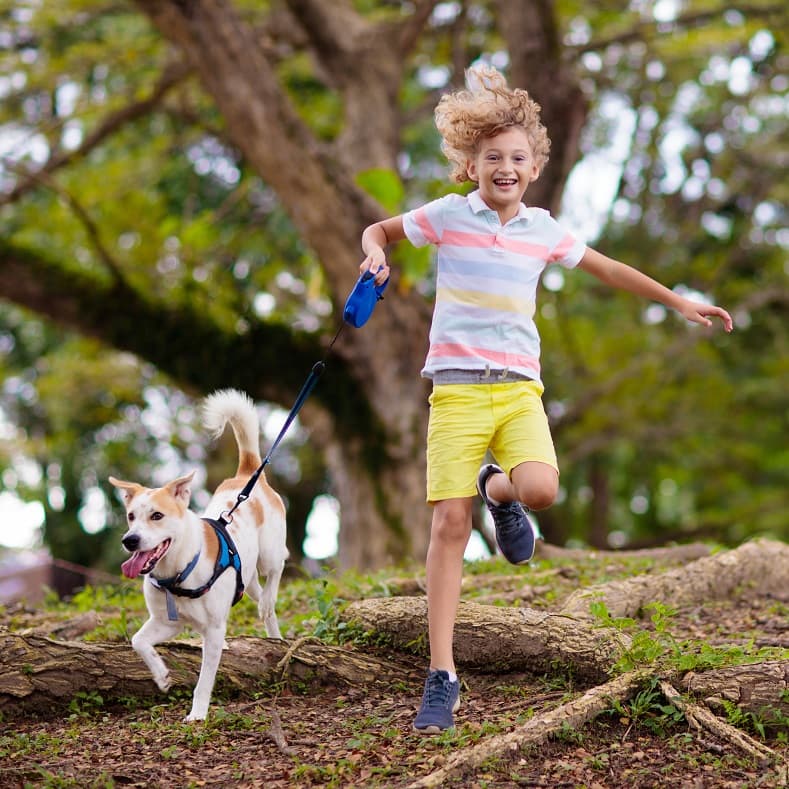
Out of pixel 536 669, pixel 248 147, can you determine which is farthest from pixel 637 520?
pixel 536 669

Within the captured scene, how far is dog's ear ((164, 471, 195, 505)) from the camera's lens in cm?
420

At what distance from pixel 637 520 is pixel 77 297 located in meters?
17.7

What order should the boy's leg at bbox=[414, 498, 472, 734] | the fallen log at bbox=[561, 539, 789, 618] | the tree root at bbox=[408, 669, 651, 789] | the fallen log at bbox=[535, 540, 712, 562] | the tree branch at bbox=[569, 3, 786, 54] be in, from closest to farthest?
the tree root at bbox=[408, 669, 651, 789]
the boy's leg at bbox=[414, 498, 472, 734]
the fallen log at bbox=[561, 539, 789, 618]
the fallen log at bbox=[535, 540, 712, 562]
the tree branch at bbox=[569, 3, 786, 54]

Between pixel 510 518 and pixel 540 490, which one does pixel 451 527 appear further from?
pixel 510 518

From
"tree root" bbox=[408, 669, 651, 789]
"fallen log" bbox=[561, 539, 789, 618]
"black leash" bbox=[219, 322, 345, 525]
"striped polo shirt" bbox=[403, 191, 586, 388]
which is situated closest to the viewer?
"tree root" bbox=[408, 669, 651, 789]

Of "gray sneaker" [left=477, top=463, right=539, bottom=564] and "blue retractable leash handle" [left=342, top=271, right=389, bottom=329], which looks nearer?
"blue retractable leash handle" [left=342, top=271, right=389, bottom=329]

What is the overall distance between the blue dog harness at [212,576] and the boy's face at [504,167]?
172 centimetres

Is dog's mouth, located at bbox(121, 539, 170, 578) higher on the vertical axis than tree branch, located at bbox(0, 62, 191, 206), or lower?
lower

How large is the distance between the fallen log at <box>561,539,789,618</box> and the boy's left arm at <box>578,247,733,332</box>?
1613mm

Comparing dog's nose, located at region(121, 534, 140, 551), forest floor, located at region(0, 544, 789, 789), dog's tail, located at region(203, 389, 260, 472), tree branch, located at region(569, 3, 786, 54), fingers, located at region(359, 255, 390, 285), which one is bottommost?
forest floor, located at region(0, 544, 789, 789)

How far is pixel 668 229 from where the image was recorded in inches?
677

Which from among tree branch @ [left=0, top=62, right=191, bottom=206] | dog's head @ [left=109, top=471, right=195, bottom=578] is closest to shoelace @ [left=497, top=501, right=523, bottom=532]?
dog's head @ [left=109, top=471, right=195, bottom=578]

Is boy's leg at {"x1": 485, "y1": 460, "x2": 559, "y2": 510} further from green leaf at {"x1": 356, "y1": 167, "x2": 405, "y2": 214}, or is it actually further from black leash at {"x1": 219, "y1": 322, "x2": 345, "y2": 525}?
green leaf at {"x1": 356, "y1": 167, "x2": 405, "y2": 214}

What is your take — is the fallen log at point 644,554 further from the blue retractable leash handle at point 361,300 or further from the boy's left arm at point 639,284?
the blue retractable leash handle at point 361,300
